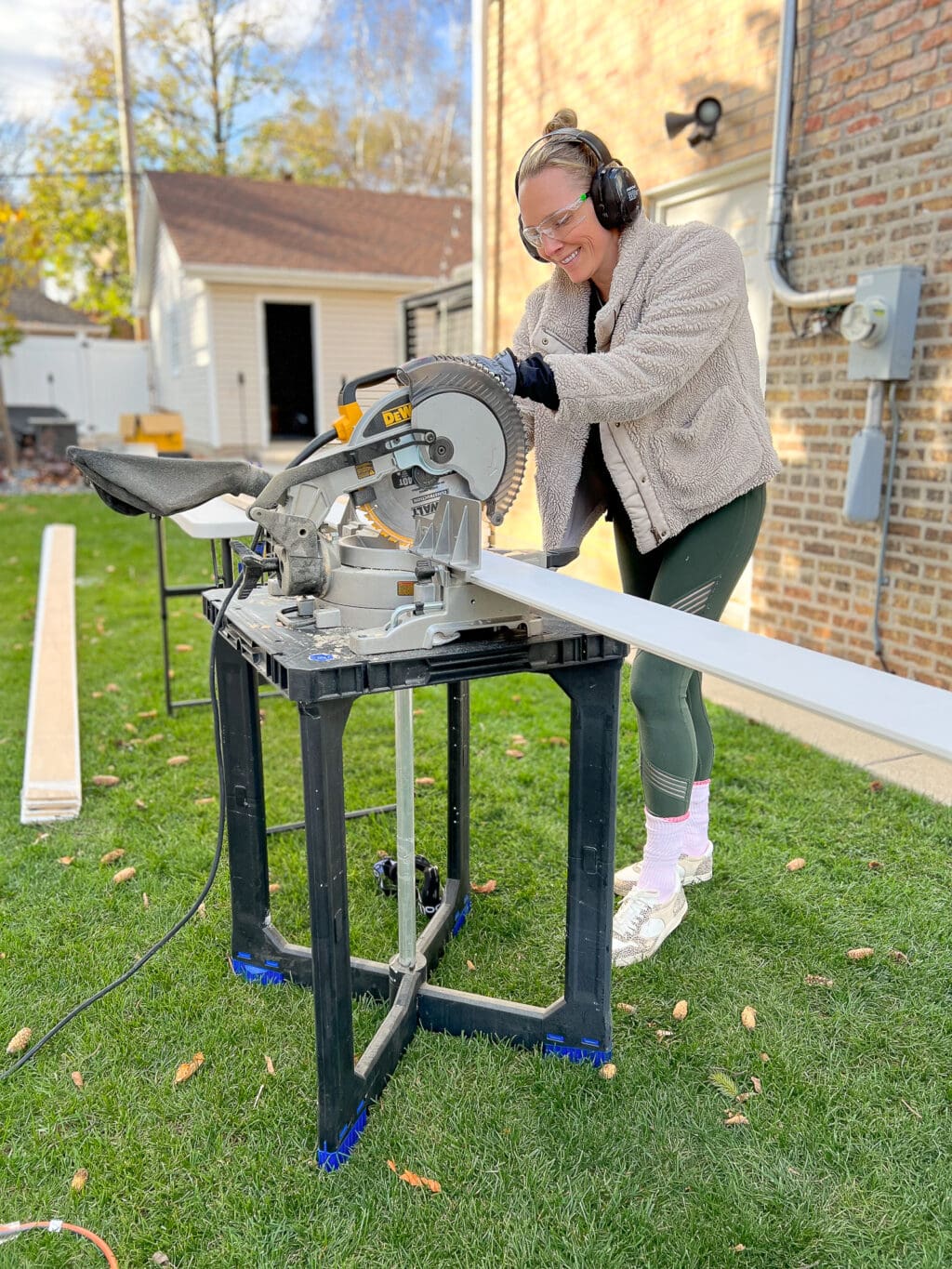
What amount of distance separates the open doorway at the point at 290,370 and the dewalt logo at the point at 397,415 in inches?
680

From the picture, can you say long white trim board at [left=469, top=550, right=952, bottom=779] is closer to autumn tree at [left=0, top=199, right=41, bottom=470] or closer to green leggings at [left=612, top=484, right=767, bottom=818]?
green leggings at [left=612, top=484, right=767, bottom=818]

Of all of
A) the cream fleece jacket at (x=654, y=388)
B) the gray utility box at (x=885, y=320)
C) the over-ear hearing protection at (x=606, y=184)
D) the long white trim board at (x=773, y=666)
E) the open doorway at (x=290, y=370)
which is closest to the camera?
the long white trim board at (x=773, y=666)

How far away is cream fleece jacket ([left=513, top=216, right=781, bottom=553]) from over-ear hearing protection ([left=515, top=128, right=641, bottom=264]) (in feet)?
0.24

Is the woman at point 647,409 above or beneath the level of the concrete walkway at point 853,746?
above

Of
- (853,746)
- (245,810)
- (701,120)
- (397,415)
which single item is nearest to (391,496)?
(397,415)

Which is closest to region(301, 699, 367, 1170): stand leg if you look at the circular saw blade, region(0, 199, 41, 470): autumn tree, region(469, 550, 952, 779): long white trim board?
region(469, 550, 952, 779): long white trim board

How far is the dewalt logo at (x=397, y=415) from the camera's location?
1.81m

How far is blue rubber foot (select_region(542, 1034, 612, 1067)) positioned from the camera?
222 centimetres

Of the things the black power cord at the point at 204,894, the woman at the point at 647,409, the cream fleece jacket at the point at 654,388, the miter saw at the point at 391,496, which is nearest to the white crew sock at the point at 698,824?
the woman at the point at 647,409

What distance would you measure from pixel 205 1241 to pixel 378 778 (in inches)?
86.0

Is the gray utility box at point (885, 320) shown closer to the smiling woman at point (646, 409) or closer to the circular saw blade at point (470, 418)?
the smiling woman at point (646, 409)

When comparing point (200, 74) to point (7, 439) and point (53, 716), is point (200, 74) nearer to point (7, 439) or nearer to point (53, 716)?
point (7, 439)

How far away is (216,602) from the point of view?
228 cm

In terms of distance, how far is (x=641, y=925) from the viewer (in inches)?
102
